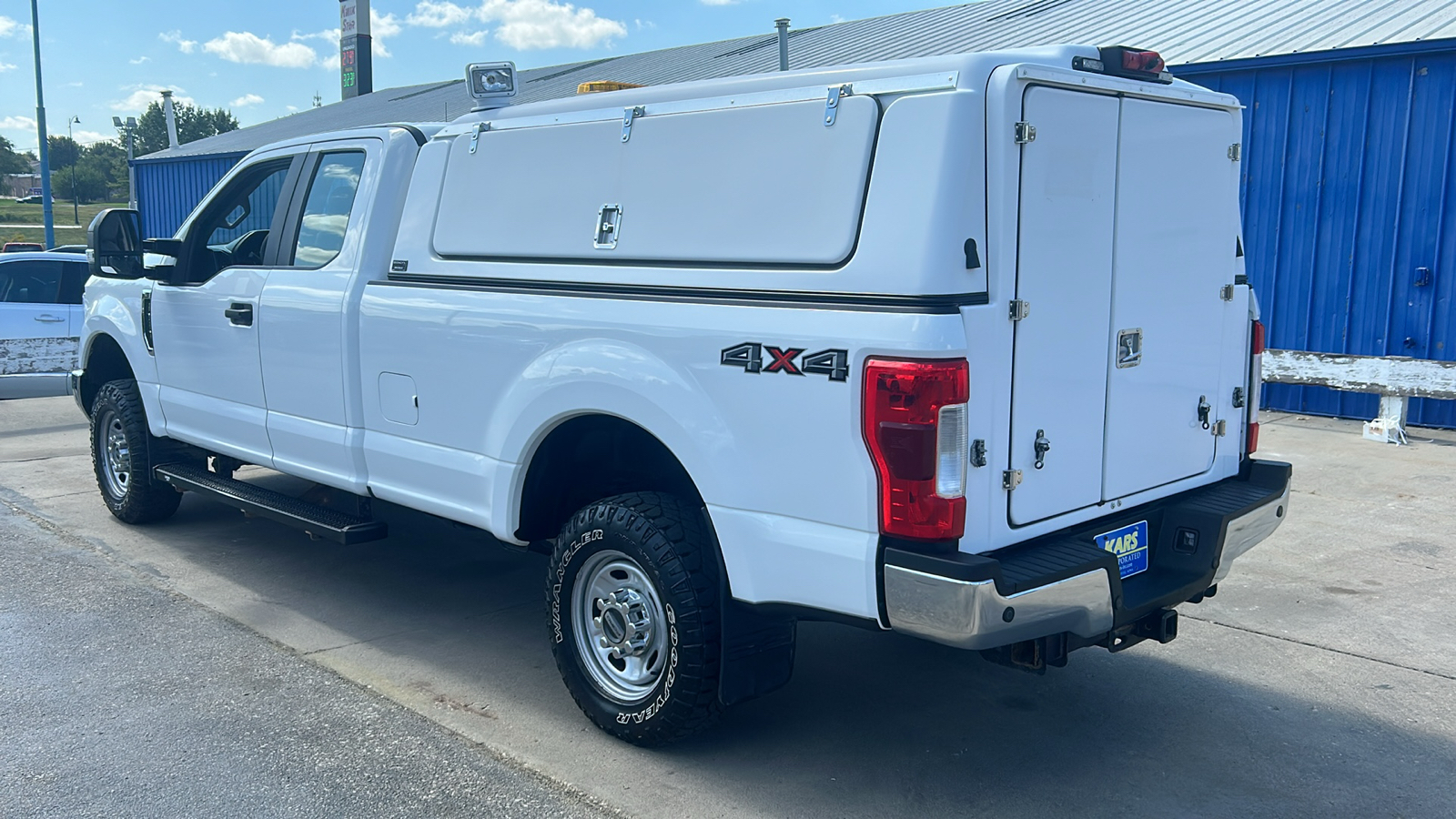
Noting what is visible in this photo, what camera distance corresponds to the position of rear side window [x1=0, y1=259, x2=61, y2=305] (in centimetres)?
1172

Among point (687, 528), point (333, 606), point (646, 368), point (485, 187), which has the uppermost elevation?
point (485, 187)

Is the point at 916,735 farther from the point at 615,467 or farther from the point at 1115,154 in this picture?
the point at 1115,154

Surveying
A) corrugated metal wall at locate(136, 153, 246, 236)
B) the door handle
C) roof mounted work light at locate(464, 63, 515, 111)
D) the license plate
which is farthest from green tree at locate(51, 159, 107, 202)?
the license plate

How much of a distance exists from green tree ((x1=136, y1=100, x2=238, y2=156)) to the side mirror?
112986 mm

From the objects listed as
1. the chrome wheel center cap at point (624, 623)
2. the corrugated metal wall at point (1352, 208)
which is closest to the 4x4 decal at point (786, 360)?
the chrome wheel center cap at point (624, 623)

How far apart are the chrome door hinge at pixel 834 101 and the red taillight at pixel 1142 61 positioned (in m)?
0.94

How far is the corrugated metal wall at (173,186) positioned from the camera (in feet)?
83.9

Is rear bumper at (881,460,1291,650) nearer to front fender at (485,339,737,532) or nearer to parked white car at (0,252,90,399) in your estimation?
front fender at (485,339,737,532)

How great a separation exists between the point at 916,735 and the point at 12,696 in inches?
131

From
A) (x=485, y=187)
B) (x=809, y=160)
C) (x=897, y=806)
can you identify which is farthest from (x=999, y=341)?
(x=485, y=187)

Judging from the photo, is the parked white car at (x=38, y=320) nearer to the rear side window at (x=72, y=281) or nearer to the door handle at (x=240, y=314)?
the rear side window at (x=72, y=281)

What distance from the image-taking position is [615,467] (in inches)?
171

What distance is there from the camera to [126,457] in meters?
6.72

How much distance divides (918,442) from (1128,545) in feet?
3.80
